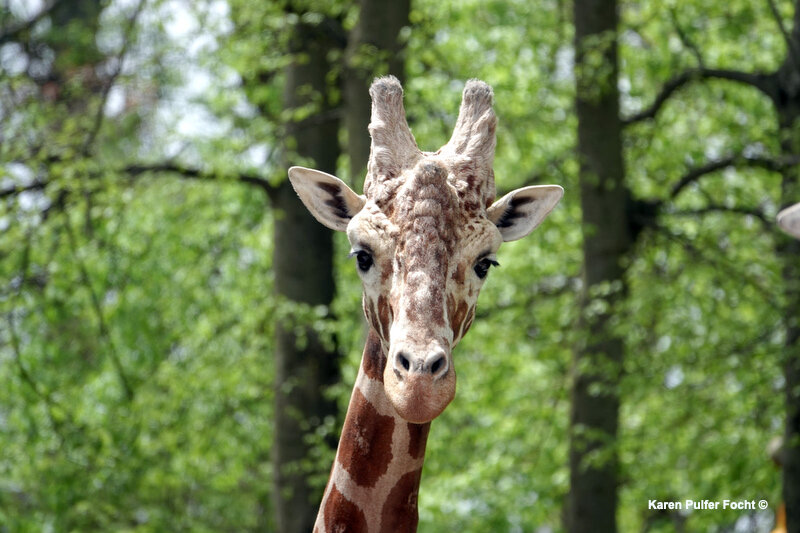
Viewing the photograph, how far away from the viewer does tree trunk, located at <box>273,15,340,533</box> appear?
10.5 metres

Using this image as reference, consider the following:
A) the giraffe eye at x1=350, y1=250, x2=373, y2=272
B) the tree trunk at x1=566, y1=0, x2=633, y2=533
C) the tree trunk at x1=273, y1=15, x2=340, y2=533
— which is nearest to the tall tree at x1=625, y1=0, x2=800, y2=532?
the tree trunk at x1=566, y1=0, x2=633, y2=533

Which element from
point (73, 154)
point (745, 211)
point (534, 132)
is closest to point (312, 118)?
point (73, 154)

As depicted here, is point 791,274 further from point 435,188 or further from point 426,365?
point 426,365

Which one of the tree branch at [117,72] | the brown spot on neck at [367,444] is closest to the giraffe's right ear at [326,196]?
the brown spot on neck at [367,444]

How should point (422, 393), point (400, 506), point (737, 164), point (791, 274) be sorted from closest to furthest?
point (422, 393) < point (400, 506) < point (791, 274) < point (737, 164)

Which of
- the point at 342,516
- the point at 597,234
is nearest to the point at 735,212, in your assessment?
the point at 597,234

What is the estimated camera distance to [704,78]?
35.9 feet

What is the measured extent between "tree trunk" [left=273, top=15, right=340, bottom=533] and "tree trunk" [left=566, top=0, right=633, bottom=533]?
2380mm

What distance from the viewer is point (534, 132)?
1279cm

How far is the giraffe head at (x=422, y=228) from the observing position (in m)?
3.50

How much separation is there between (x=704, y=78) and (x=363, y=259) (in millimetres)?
7881

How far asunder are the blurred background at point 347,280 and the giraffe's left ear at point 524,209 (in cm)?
434

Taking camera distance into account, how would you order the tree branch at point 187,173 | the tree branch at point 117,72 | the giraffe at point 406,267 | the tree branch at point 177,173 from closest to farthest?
1. the giraffe at point 406,267
2. the tree branch at point 117,72
3. the tree branch at point 177,173
4. the tree branch at point 187,173

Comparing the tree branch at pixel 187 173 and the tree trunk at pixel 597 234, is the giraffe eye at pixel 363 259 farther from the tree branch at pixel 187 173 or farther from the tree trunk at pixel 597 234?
the tree branch at pixel 187 173
